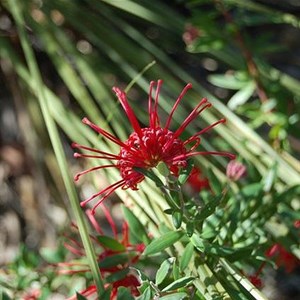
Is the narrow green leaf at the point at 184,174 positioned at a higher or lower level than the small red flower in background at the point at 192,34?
lower

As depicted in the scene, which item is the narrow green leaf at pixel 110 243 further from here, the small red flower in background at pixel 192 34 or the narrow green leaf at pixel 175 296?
the small red flower in background at pixel 192 34

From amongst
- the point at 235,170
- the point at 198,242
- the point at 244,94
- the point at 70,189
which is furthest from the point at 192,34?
the point at 198,242

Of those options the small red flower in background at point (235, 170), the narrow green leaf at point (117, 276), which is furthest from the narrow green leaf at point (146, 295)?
the small red flower in background at point (235, 170)

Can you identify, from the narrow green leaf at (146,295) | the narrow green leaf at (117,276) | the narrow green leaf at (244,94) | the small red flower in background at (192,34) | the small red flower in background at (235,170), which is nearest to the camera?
the narrow green leaf at (146,295)

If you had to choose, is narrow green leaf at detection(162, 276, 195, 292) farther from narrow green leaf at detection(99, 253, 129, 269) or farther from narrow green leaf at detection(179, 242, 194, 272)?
narrow green leaf at detection(99, 253, 129, 269)

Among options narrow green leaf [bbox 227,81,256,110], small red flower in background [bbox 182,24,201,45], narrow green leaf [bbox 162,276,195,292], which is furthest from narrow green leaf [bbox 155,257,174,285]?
small red flower in background [bbox 182,24,201,45]

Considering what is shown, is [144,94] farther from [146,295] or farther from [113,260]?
[146,295]
